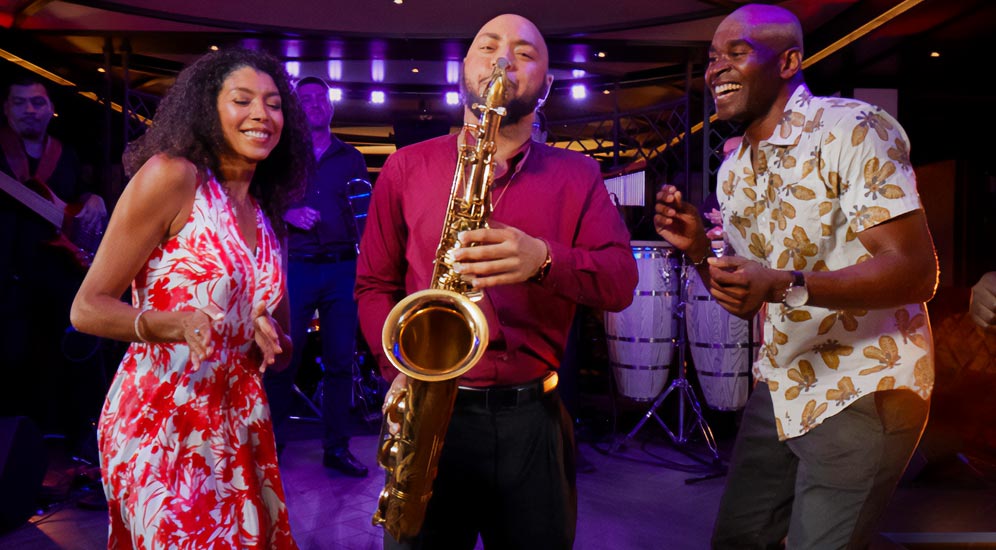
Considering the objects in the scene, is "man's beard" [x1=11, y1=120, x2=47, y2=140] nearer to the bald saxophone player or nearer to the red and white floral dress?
the red and white floral dress

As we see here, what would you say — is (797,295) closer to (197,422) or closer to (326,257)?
(197,422)

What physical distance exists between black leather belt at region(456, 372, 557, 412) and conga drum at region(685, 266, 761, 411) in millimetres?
3878

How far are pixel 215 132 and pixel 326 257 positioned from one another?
256 centimetres

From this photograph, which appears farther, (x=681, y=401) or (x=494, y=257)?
(x=681, y=401)

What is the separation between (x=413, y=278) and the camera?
1.95 meters

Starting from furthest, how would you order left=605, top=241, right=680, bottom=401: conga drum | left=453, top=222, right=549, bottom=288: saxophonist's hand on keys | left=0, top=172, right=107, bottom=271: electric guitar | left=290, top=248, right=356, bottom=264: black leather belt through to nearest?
left=605, top=241, right=680, bottom=401: conga drum < left=0, top=172, right=107, bottom=271: electric guitar < left=290, top=248, right=356, bottom=264: black leather belt < left=453, top=222, right=549, bottom=288: saxophonist's hand on keys

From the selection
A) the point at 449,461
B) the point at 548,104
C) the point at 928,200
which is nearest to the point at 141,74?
the point at 548,104

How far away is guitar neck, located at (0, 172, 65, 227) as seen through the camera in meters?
4.70

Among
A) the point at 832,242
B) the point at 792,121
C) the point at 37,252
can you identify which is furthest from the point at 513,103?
the point at 37,252

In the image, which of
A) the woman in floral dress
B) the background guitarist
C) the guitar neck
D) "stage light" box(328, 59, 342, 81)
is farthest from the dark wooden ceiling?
the woman in floral dress

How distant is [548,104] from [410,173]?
1056cm

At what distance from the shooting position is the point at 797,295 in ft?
5.44

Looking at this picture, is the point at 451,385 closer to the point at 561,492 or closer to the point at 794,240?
the point at 561,492

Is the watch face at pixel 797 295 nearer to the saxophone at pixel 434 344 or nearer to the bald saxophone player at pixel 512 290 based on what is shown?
the bald saxophone player at pixel 512 290
